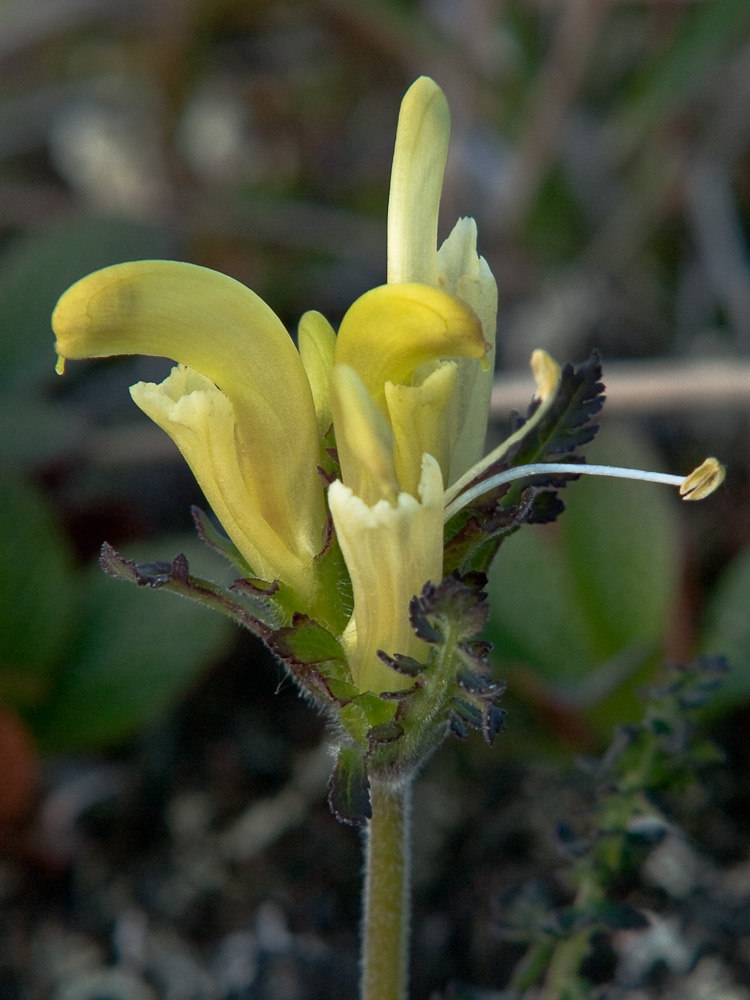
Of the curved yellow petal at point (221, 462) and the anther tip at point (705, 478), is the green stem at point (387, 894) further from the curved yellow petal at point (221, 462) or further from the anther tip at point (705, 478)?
the anther tip at point (705, 478)

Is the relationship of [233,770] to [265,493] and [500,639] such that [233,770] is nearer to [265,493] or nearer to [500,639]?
[500,639]

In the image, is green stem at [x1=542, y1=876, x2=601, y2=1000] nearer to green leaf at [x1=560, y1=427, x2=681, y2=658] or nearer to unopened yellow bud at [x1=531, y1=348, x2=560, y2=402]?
unopened yellow bud at [x1=531, y1=348, x2=560, y2=402]

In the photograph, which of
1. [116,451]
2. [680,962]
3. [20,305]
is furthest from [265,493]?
[20,305]

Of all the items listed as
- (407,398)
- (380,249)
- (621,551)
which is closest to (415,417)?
(407,398)

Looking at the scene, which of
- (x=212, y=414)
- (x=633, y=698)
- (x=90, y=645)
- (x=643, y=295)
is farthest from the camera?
(x=643, y=295)

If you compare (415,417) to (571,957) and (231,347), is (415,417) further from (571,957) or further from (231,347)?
(571,957)

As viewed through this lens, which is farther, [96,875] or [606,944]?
[96,875]

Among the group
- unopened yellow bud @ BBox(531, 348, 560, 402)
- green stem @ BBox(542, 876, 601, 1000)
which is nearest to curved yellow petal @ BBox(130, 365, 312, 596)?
unopened yellow bud @ BBox(531, 348, 560, 402)
